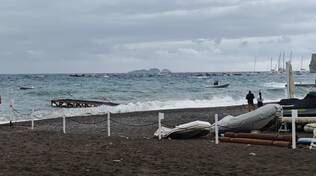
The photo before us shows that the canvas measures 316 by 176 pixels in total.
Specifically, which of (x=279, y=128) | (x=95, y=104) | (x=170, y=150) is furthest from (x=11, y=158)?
(x=95, y=104)

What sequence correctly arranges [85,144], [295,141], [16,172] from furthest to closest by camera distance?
[85,144] < [295,141] < [16,172]

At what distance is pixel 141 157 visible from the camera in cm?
1355

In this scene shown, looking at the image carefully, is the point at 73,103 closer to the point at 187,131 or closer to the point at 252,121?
the point at 252,121

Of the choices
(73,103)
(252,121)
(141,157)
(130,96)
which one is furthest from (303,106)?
(130,96)

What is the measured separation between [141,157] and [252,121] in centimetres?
657

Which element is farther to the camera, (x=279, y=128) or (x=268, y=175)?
(x=279, y=128)

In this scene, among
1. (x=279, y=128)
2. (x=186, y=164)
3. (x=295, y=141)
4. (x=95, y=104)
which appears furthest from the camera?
(x=95, y=104)

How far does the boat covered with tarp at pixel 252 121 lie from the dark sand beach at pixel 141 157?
0.84 m

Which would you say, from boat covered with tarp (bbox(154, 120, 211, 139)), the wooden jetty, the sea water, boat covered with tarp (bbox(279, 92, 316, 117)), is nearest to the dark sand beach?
boat covered with tarp (bbox(154, 120, 211, 139))

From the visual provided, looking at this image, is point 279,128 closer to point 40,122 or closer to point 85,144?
point 85,144

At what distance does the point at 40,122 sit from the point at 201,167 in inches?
672

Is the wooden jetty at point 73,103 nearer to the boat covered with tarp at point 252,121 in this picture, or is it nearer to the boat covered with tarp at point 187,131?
the boat covered with tarp at point 252,121

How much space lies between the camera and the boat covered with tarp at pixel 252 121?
18.6 meters

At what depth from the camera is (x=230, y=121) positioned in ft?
61.5
